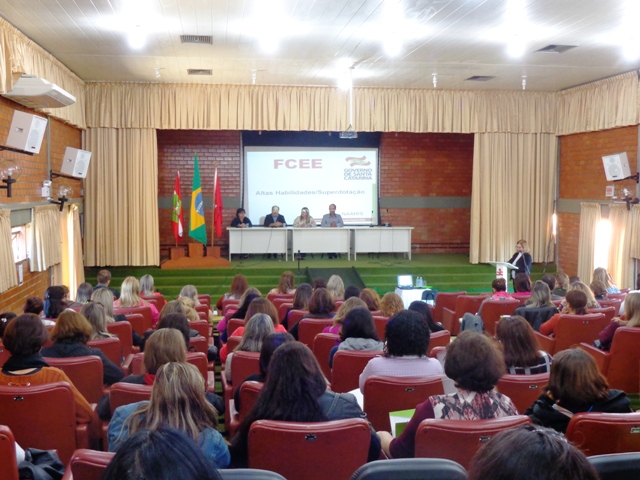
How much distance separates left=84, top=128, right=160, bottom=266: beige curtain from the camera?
13.1m

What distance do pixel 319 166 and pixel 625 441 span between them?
12.9 meters

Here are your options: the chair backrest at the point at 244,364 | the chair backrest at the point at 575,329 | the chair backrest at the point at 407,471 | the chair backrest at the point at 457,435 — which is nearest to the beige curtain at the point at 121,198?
the chair backrest at the point at 575,329

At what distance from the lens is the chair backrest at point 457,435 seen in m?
2.72

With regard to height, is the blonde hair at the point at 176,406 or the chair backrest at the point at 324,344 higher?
the blonde hair at the point at 176,406

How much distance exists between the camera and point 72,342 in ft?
15.3

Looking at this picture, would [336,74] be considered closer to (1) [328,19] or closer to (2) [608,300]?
(1) [328,19]

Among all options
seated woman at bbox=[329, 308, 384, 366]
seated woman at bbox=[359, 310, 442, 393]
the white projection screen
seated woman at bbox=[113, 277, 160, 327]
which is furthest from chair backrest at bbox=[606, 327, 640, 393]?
the white projection screen

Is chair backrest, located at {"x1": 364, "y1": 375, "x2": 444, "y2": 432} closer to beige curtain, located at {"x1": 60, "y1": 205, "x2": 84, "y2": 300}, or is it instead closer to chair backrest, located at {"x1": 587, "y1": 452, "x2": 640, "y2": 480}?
chair backrest, located at {"x1": 587, "y1": 452, "x2": 640, "y2": 480}

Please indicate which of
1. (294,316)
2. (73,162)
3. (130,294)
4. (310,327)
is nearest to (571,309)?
(310,327)

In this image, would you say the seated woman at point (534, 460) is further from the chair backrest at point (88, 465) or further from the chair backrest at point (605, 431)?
the chair backrest at point (605, 431)

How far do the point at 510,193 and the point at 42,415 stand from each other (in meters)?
12.2

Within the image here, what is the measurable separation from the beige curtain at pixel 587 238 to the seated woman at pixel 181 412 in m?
11.5

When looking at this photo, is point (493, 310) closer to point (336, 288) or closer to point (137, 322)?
point (336, 288)

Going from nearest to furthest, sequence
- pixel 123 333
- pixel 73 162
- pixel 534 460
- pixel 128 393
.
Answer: pixel 534 460, pixel 128 393, pixel 123 333, pixel 73 162
